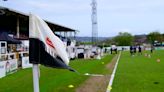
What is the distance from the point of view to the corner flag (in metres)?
6.02

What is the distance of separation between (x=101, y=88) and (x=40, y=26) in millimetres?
10764

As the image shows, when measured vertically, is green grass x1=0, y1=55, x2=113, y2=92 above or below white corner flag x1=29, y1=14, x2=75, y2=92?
below

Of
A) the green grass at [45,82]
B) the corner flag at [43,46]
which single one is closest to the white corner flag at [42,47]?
the corner flag at [43,46]

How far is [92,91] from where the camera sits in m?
15.6

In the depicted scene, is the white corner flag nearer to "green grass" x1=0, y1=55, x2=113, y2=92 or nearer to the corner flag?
the corner flag

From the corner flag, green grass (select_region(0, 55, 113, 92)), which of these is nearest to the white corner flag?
the corner flag

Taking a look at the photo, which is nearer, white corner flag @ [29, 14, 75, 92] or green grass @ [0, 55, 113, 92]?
white corner flag @ [29, 14, 75, 92]

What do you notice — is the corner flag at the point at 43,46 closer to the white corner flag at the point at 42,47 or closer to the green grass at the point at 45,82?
the white corner flag at the point at 42,47

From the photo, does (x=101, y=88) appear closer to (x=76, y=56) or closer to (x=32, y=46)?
(x=32, y=46)

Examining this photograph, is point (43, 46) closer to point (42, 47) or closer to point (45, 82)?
point (42, 47)

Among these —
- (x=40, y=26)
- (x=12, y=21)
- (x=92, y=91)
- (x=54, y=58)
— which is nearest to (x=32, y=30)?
(x=40, y=26)

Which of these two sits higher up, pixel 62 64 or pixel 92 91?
pixel 62 64

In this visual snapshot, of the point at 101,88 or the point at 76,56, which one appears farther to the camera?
the point at 76,56

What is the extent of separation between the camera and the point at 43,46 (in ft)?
20.0
